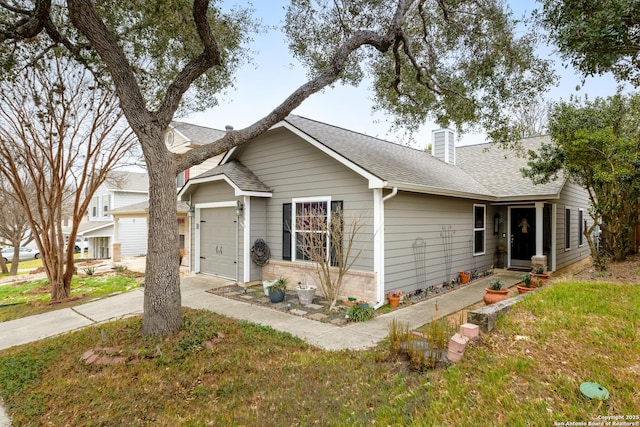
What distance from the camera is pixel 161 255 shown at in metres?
4.82

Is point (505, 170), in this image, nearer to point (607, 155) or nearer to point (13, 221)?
point (607, 155)

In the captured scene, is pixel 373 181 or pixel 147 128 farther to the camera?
pixel 373 181

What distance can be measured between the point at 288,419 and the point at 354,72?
922 cm

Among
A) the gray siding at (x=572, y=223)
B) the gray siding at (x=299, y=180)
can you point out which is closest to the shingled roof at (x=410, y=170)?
the gray siding at (x=299, y=180)

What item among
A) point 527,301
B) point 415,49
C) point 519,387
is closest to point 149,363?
point 519,387

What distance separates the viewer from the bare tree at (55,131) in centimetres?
793

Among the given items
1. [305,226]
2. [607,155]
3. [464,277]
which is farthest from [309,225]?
[607,155]

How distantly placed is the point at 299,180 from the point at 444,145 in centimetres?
791

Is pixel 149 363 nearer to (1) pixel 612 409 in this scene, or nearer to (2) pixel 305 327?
(2) pixel 305 327

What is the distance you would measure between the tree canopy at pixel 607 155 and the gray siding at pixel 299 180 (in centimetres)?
491

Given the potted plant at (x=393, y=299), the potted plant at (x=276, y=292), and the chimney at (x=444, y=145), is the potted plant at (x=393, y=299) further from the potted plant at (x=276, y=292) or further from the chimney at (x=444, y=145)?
the chimney at (x=444, y=145)

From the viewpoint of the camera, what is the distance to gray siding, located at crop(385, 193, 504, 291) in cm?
725

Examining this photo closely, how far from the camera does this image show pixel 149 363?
419 cm

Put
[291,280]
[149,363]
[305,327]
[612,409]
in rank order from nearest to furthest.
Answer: [612,409] → [149,363] → [305,327] → [291,280]
